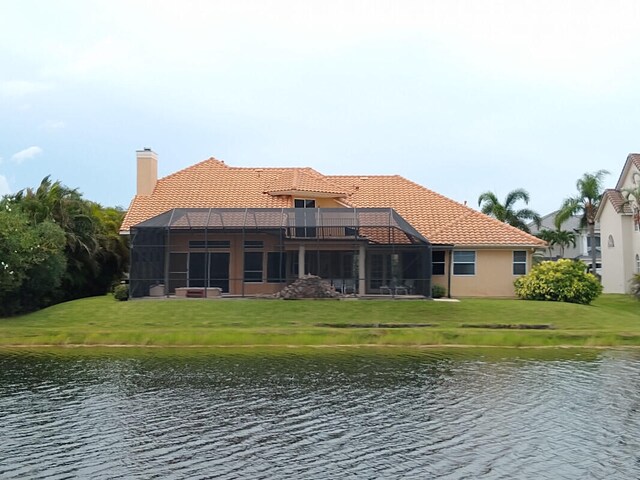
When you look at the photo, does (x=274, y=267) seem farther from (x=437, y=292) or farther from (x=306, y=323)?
(x=306, y=323)

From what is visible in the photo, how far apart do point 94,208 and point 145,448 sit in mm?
31933

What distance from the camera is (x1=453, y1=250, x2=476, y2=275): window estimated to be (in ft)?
132

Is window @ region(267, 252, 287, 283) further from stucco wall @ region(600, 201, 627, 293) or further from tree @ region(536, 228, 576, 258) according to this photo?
Result: tree @ region(536, 228, 576, 258)

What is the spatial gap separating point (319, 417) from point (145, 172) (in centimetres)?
3048

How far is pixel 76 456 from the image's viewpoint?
13.7 m

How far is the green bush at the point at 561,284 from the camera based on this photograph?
121 ft

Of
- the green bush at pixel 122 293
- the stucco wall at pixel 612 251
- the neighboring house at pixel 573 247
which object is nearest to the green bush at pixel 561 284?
the stucco wall at pixel 612 251

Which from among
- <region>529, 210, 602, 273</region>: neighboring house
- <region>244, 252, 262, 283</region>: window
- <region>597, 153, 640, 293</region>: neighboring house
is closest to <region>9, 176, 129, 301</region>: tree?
<region>244, 252, 262, 283</region>: window

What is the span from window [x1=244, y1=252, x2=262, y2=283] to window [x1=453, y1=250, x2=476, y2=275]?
974 centimetres

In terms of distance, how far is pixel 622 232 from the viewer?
4981 centimetres

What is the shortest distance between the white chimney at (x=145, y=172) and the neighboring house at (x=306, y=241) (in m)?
0.06

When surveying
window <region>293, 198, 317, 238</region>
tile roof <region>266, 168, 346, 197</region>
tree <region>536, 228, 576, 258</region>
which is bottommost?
window <region>293, 198, 317, 238</region>

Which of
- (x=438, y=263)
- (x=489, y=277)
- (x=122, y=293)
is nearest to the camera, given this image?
(x=122, y=293)

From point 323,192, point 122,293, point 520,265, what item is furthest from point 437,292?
point 122,293
